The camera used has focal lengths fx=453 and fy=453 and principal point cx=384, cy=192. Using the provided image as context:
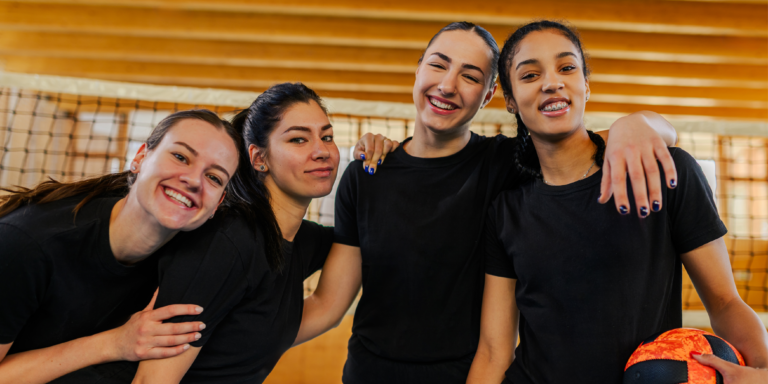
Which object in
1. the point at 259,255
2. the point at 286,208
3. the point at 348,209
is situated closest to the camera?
the point at 259,255

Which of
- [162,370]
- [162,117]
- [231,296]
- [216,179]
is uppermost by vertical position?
[162,117]

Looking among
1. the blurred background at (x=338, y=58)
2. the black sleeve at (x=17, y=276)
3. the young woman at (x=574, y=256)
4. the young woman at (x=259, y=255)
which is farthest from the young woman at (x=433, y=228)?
the blurred background at (x=338, y=58)

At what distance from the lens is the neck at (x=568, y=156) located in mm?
1506

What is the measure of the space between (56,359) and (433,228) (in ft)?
4.38

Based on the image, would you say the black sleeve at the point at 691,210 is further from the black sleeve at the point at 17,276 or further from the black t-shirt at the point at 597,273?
the black sleeve at the point at 17,276

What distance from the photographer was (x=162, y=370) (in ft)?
4.62

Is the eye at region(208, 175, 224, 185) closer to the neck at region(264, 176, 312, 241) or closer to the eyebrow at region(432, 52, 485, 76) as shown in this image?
the neck at region(264, 176, 312, 241)

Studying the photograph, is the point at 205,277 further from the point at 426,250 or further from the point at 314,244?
the point at 426,250

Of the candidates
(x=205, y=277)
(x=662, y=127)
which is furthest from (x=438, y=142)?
(x=205, y=277)

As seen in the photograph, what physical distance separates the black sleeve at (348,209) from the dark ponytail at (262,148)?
0.31 meters

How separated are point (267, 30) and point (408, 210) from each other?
14.9ft


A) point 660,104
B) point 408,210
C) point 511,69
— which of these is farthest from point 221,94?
point 660,104

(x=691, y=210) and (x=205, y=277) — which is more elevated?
(x=691, y=210)

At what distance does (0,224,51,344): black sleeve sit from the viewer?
4.43 feet
